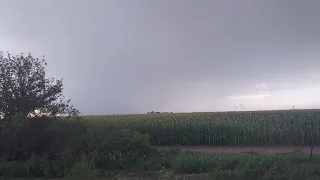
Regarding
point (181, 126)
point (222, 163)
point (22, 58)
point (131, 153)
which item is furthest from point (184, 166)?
point (181, 126)

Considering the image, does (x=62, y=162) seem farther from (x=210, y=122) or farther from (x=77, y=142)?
(x=210, y=122)

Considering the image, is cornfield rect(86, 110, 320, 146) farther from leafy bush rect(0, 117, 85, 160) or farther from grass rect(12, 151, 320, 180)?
grass rect(12, 151, 320, 180)

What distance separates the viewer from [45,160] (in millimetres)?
19906

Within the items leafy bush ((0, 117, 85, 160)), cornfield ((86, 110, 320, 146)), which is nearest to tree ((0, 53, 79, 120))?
leafy bush ((0, 117, 85, 160))

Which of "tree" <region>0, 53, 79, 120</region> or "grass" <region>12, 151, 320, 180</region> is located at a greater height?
"tree" <region>0, 53, 79, 120</region>

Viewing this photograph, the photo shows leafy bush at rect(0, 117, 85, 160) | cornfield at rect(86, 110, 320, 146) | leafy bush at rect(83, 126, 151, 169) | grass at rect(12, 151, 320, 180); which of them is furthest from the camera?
cornfield at rect(86, 110, 320, 146)

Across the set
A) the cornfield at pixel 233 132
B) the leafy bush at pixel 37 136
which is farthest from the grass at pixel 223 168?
the cornfield at pixel 233 132

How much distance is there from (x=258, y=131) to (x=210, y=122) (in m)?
3.80

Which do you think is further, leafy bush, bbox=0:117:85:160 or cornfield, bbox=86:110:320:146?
cornfield, bbox=86:110:320:146

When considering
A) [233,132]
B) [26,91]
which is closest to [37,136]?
[26,91]

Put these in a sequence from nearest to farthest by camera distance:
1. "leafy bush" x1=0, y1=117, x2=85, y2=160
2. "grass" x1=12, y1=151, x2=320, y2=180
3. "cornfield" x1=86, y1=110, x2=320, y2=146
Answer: "grass" x1=12, y1=151, x2=320, y2=180 → "leafy bush" x1=0, y1=117, x2=85, y2=160 → "cornfield" x1=86, y1=110, x2=320, y2=146

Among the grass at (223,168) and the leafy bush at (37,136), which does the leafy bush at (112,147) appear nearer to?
the grass at (223,168)

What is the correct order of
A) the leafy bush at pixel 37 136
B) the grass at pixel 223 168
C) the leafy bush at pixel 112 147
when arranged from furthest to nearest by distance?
the leafy bush at pixel 37 136 → the leafy bush at pixel 112 147 → the grass at pixel 223 168

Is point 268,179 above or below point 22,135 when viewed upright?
below
